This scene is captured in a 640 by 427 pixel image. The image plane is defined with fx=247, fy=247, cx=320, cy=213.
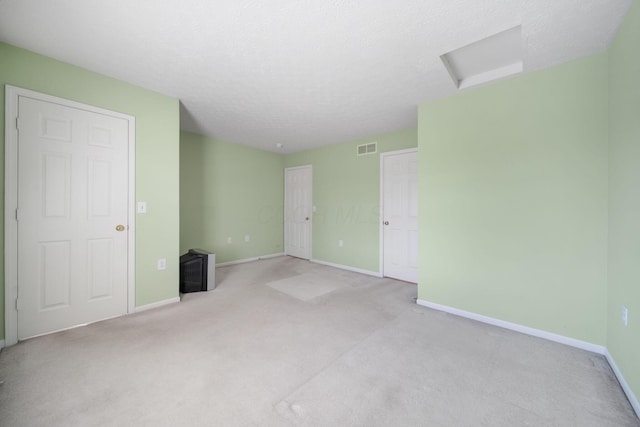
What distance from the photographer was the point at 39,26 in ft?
5.83

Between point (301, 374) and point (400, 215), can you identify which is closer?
point (301, 374)

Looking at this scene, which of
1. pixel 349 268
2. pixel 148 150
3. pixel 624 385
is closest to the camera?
pixel 624 385

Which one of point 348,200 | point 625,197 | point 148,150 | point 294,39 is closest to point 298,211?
point 348,200

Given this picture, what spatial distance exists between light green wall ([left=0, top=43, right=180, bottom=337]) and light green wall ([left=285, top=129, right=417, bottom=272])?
2.78 m

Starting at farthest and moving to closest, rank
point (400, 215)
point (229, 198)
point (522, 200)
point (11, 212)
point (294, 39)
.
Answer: point (229, 198)
point (400, 215)
point (522, 200)
point (11, 212)
point (294, 39)

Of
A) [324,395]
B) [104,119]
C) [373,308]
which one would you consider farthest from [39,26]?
[373,308]

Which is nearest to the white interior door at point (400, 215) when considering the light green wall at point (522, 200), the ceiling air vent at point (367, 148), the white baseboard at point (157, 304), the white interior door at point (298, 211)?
the ceiling air vent at point (367, 148)

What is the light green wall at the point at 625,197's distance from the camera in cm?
148

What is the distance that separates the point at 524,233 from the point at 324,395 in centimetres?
223

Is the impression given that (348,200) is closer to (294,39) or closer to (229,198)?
(229,198)

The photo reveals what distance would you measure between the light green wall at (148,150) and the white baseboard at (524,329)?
3117mm

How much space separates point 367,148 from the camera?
14.5 feet

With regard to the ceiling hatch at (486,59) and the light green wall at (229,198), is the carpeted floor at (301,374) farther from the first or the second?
the ceiling hatch at (486,59)

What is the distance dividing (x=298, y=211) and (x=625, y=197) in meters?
4.65
